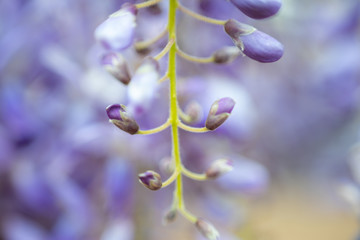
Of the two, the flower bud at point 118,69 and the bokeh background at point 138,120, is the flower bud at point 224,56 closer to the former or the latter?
the flower bud at point 118,69

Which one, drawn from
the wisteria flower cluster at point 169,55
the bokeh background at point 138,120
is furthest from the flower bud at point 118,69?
the bokeh background at point 138,120

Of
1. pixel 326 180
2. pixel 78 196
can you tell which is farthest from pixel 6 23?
pixel 326 180

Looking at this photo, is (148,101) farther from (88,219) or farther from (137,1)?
(88,219)

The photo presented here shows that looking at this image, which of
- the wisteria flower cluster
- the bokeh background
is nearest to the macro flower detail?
the wisteria flower cluster

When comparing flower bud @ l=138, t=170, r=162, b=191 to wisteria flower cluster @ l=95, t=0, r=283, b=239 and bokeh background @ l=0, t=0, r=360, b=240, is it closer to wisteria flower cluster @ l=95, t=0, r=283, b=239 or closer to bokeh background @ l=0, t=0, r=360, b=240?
wisteria flower cluster @ l=95, t=0, r=283, b=239

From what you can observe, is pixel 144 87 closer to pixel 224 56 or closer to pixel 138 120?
pixel 224 56
